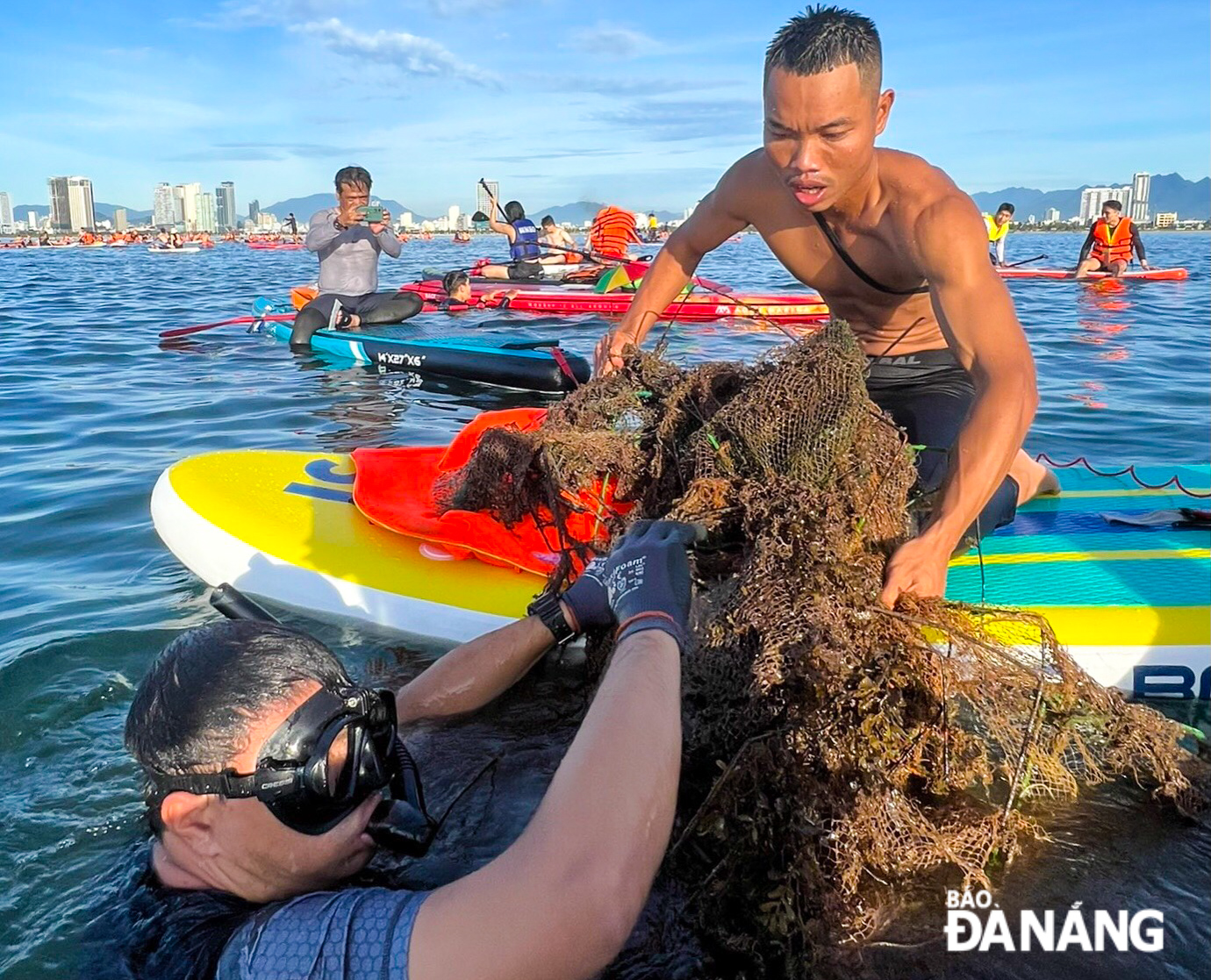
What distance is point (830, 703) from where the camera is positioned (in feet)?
7.41

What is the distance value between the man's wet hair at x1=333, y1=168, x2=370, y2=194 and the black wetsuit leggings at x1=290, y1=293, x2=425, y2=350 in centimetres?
148

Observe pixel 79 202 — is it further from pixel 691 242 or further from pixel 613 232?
pixel 691 242

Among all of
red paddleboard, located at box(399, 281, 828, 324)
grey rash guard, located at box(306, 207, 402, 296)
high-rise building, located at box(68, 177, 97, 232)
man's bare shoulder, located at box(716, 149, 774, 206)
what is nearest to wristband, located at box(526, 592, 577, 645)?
man's bare shoulder, located at box(716, 149, 774, 206)

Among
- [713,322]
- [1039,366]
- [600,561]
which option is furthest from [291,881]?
[713,322]

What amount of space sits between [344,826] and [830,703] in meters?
1.13

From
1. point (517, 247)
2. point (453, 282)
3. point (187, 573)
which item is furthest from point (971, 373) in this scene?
point (517, 247)

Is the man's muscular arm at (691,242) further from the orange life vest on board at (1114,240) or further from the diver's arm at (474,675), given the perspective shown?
the orange life vest on board at (1114,240)

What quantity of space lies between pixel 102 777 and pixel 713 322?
12573mm

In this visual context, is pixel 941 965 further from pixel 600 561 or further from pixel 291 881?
pixel 291 881

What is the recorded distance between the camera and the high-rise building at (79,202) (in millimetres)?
161250

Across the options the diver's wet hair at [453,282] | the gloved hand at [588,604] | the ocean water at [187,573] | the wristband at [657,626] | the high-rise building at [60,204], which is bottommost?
the ocean water at [187,573]

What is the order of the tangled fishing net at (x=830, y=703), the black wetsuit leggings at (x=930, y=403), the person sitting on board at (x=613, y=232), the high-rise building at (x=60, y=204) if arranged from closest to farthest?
the tangled fishing net at (x=830, y=703) → the black wetsuit leggings at (x=930, y=403) → the person sitting on board at (x=613, y=232) → the high-rise building at (x=60, y=204)

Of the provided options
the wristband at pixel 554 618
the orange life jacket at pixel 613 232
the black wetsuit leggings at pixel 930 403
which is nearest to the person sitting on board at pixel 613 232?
the orange life jacket at pixel 613 232

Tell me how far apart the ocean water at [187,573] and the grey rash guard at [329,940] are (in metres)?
0.97
